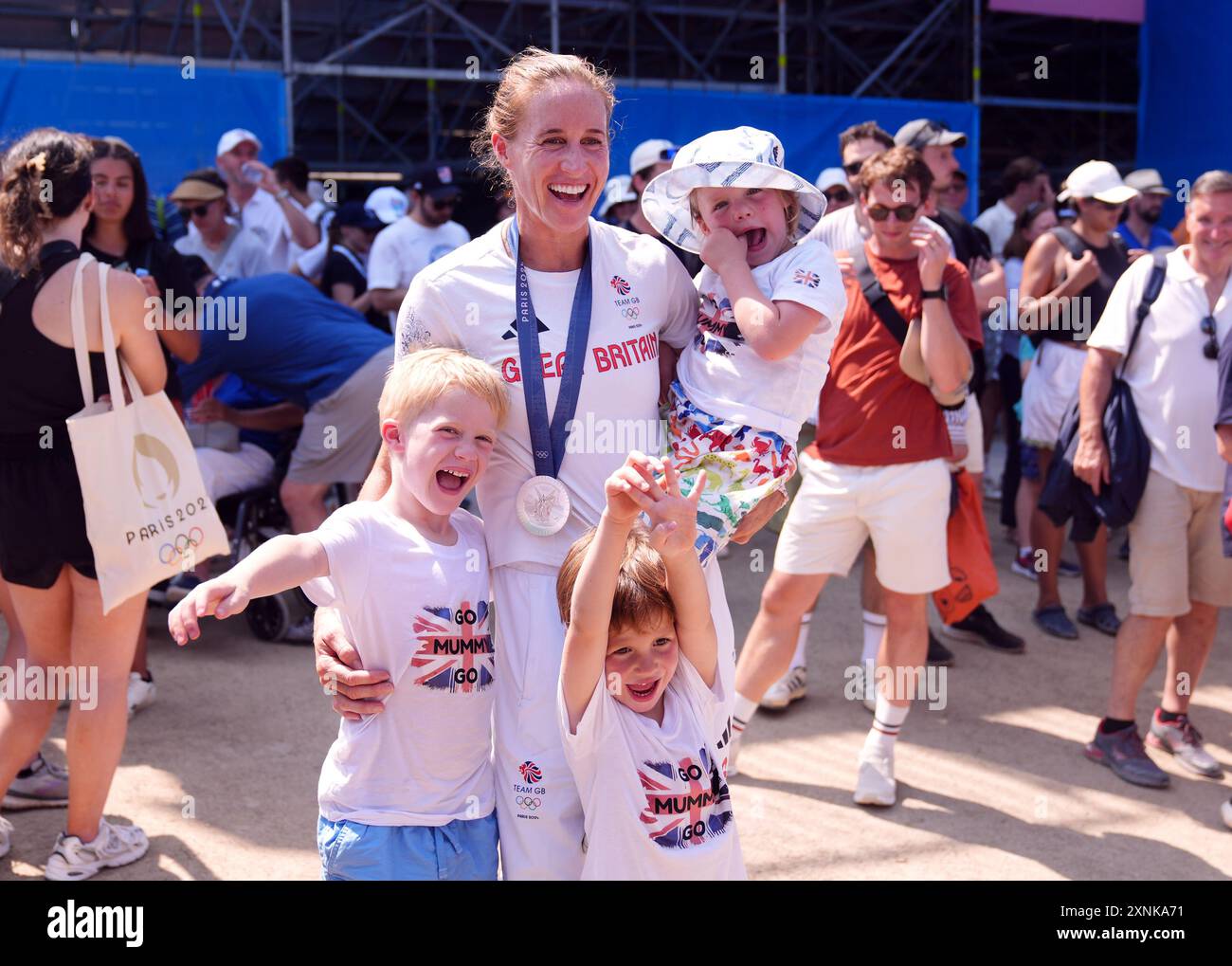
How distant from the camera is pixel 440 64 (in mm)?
14469

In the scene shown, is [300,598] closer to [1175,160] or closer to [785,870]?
[785,870]

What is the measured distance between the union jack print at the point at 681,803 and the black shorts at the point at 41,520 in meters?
1.91

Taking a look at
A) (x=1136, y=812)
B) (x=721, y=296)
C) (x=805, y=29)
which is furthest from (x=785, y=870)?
(x=805, y=29)

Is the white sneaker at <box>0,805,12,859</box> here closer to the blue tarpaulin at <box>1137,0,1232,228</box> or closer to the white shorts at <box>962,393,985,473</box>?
the white shorts at <box>962,393,985,473</box>

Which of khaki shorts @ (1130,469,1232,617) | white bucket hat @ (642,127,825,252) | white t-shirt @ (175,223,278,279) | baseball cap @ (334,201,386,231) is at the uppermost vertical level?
baseball cap @ (334,201,386,231)

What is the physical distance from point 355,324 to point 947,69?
33.2 ft

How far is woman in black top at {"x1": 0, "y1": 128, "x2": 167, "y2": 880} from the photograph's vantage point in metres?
3.30

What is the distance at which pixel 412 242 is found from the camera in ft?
23.3

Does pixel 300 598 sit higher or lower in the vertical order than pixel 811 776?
higher

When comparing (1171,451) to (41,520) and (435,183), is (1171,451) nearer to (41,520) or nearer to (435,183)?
(41,520)

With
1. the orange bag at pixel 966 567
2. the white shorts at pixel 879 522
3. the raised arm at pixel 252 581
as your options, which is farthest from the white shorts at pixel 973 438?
the raised arm at pixel 252 581

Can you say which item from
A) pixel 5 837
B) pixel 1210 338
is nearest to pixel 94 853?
pixel 5 837

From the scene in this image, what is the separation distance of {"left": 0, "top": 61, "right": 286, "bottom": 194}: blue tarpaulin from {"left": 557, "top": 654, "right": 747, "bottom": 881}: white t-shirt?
625 cm

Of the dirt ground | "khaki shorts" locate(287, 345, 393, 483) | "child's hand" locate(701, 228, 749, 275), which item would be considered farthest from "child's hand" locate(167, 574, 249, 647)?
"khaki shorts" locate(287, 345, 393, 483)
